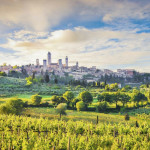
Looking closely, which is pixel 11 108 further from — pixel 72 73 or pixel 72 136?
pixel 72 73

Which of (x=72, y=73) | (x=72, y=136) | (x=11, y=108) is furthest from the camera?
(x=72, y=73)

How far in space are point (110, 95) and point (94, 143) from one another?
2580 centimetres

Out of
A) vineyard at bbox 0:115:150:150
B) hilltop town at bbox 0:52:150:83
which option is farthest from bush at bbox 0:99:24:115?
hilltop town at bbox 0:52:150:83

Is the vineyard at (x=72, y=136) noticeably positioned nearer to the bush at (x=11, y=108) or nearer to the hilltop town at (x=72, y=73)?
the bush at (x=11, y=108)

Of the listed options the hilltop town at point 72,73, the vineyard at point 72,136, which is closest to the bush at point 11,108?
the vineyard at point 72,136

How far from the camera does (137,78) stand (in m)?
110

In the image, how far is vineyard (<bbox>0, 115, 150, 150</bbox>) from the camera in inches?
381

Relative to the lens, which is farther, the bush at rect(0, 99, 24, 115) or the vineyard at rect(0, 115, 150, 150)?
the bush at rect(0, 99, 24, 115)

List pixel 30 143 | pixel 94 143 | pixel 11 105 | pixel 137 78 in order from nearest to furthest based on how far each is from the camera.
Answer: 1. pixel 30 143
2. pixel 94 143
3. pixel 11 105
4. pixel 137 78

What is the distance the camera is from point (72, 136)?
11.3 m

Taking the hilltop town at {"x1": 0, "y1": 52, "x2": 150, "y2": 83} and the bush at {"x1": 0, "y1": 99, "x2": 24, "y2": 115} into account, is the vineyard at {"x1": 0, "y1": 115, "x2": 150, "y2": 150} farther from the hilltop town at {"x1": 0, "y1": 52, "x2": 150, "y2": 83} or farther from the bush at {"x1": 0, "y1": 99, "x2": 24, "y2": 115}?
the hilltop town at {"x1": 0, "y1": 52, "x2": 150, "y2": 83}

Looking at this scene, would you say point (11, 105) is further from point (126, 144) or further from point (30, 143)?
point (126, 144)

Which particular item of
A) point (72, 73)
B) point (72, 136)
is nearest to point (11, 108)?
point (72, 136)

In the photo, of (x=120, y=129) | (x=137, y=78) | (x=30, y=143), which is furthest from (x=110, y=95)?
(x=137, y=78)
